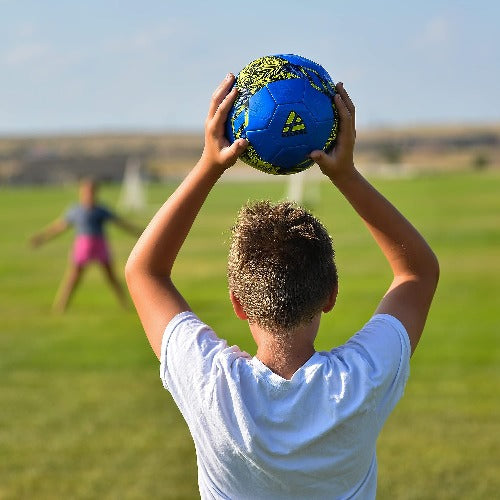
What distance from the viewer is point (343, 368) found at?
2863 millimetres

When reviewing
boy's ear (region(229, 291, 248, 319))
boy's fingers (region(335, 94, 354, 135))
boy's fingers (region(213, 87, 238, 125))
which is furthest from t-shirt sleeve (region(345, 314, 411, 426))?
boy's fingers (region(213, 87, 238, 125))

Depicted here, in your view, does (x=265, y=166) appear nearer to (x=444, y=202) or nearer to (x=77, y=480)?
(x=77, y=480)

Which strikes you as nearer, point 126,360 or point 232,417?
point 232,417

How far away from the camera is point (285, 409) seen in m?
2.82

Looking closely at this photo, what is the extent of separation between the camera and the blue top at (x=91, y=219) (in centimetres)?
1733

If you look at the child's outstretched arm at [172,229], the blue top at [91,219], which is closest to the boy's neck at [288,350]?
the child's outstretched arm at [172,229]

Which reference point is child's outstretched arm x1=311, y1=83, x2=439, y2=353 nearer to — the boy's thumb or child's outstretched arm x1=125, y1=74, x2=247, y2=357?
the boy's thumb

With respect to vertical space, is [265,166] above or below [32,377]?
above

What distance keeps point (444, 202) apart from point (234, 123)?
47.1m

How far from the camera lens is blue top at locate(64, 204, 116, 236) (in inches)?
682

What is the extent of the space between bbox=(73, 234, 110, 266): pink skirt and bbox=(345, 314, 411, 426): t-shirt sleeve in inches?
573

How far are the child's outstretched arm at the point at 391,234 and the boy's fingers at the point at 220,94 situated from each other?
32 centimetres

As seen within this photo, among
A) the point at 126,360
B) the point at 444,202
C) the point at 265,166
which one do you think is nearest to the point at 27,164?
the point at 444,202

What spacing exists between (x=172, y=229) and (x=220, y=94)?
422 mm
